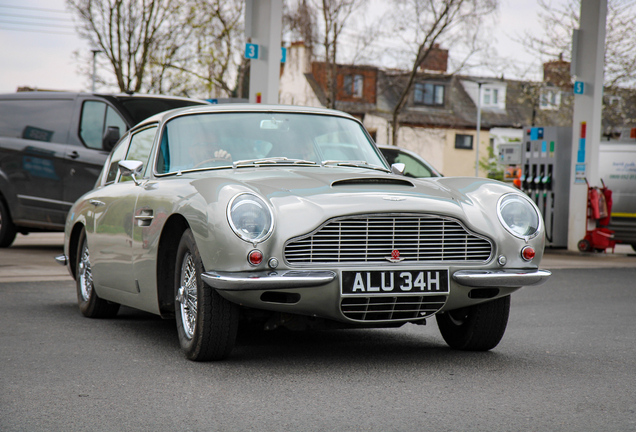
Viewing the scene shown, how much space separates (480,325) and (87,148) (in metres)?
7.64

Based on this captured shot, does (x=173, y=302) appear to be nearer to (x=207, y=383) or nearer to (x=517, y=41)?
(x=207, y=383)

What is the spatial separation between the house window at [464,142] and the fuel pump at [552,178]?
1523 inches

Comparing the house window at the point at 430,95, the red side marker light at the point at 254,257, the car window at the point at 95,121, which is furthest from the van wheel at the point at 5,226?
the house window at the point at 430,95

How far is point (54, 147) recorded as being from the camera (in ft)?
37.6

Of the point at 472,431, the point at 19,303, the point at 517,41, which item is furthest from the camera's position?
the point at 517,41

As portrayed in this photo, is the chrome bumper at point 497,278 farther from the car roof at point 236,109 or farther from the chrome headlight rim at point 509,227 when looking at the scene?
the car roof at point 236,109

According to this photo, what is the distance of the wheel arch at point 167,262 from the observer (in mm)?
4932

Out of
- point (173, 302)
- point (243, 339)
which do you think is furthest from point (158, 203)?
point (243, 339)

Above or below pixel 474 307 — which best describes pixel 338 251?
above

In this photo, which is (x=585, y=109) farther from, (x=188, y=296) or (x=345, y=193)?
(x=188, y=296)

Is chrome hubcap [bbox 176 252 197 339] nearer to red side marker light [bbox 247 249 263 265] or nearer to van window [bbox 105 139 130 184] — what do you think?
red side marker light [bbox 247 249 263 265]

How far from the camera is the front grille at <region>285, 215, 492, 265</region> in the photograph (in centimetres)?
Answer: 431

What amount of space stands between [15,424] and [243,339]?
2.31 m

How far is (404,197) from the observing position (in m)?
4.54
